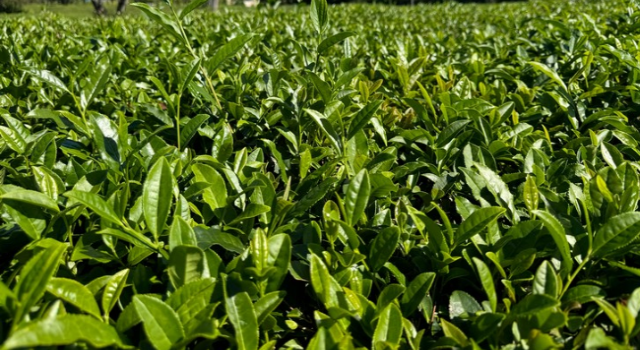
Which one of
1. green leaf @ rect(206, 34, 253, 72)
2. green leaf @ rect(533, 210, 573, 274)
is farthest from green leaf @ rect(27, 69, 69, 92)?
A: green leaf @ rect(533, 210, 573, 274)

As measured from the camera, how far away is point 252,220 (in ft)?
4.82

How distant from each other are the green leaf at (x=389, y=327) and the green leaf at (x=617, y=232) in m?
0.51

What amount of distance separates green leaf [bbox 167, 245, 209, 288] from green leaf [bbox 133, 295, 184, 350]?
12cm

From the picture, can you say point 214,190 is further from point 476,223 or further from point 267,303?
point 476,223

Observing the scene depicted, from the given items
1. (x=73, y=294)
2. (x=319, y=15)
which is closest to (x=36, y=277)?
(x=73, y=294)

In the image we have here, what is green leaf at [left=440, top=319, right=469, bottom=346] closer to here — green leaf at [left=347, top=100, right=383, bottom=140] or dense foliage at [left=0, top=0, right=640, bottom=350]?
dense foliage at [left=0, top=0, right=640, bottom=350]

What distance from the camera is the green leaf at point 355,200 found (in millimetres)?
1386

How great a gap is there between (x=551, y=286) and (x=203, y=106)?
1.67m

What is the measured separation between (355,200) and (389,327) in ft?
1.22

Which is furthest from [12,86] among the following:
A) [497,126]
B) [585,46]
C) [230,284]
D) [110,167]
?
[585,46]

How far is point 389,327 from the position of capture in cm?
112

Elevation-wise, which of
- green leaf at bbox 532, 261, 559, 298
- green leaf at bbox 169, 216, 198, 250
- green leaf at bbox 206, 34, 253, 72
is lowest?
green leaf at bbox 532, 261, 559, 298

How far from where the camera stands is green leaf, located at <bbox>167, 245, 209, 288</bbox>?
3.65ft

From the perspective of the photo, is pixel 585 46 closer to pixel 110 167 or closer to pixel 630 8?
pixel 630 8
